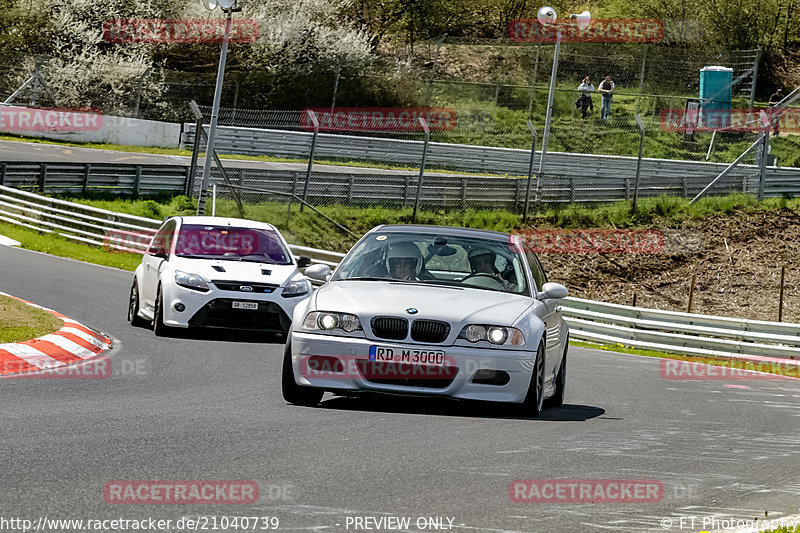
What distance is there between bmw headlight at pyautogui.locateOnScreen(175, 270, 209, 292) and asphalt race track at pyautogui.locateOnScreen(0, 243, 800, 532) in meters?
1.45

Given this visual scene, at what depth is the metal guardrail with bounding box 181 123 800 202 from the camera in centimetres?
3616

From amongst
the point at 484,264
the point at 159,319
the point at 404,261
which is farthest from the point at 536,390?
the point at 159,319

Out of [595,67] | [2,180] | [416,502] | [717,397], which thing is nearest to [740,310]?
[717,397]

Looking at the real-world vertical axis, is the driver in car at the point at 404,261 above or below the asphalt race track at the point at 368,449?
above

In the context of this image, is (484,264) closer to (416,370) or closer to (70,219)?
(416,370)

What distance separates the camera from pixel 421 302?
9602mm

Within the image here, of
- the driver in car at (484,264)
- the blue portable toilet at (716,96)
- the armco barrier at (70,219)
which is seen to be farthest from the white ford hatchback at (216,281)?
the blue portable toilet at (716,96)

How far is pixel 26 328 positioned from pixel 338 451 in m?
6.84

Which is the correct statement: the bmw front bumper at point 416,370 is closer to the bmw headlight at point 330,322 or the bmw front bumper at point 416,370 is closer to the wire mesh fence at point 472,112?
the bmw headlight at point 330,322

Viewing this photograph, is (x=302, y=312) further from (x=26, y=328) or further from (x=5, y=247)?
(x=5, y=247)

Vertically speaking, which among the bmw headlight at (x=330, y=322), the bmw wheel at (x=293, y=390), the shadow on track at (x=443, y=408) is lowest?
the shadow on track at (x=443, y=408)

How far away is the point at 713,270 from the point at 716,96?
15.9m

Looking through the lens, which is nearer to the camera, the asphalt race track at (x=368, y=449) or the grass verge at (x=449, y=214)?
the asphalt race track at (x=368, y=449)

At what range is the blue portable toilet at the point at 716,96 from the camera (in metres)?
44.4
